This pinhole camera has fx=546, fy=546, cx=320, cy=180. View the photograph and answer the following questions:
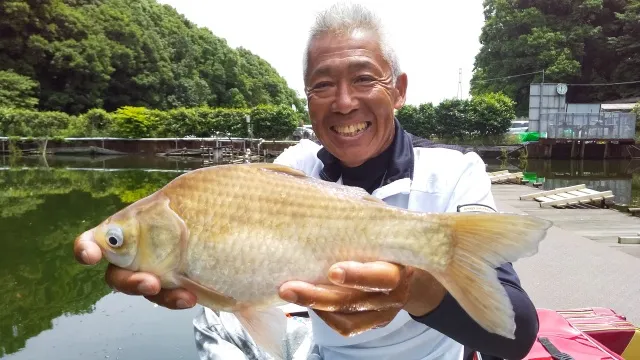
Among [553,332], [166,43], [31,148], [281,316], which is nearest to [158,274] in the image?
[281,316]

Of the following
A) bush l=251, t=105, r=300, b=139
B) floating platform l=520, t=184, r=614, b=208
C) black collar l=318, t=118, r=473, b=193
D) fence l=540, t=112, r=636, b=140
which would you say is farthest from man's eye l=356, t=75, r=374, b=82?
bush l=251, t=105, r=300, b=139

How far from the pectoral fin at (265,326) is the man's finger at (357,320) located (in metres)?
0.23

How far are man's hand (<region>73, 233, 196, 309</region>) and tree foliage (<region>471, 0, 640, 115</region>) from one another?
163 ft

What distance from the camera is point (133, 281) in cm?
182

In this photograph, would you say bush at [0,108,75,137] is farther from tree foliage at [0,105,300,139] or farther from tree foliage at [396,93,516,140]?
tree foliage at [396,93,516,140]

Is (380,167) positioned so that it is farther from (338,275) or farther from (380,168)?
(338,275)

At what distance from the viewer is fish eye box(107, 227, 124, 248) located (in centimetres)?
181

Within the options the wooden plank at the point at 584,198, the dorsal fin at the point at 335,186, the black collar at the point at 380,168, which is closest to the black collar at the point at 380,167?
the black collar at the point at 380,168

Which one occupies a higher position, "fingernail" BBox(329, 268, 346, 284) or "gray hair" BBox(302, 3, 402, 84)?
"gray hair" BBox(302, 3, 402, 84)

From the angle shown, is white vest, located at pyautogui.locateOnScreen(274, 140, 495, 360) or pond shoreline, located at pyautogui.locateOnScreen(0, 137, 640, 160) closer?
white vest, located at pyautogui.locateOnScreen(274, 140, 495, 360)

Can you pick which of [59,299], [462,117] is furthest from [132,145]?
[59,299]

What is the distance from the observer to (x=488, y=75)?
53625mm

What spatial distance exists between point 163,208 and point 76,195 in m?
18.8

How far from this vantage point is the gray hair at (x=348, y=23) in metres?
2.36
